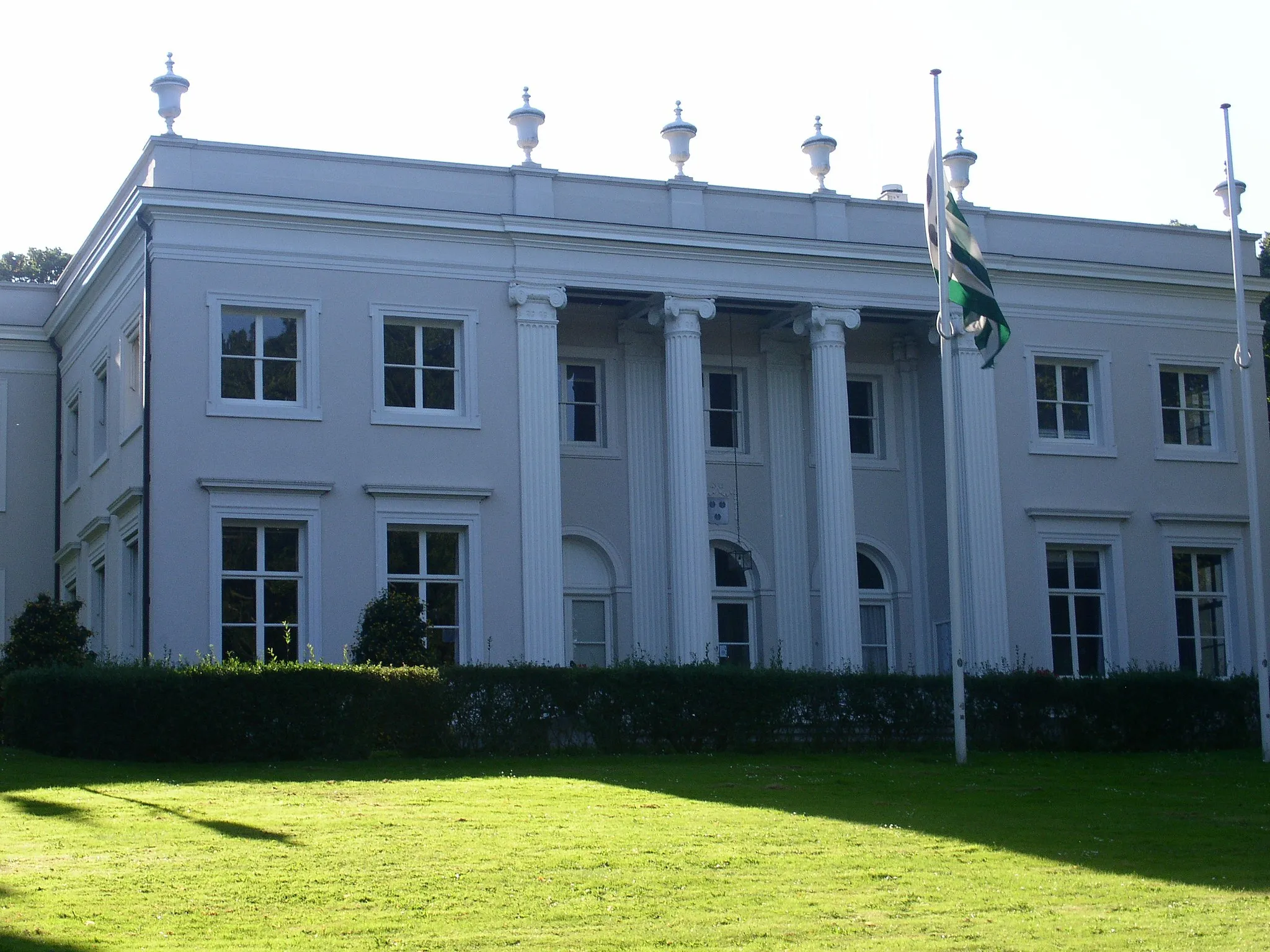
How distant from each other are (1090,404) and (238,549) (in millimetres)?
15429

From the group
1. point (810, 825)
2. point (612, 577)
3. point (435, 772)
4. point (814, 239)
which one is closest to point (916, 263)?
point (814, 239)

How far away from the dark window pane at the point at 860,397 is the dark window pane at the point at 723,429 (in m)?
2.34

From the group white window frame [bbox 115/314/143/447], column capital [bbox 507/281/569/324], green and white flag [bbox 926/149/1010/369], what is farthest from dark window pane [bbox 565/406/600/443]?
green and white flag [bbox 926/149/1010/369]

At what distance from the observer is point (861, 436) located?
3188 centimetres

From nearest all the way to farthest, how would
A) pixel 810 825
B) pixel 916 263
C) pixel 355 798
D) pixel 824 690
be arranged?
pixel 810 825 < pixel 355 798 < pixel 824 690 < pixel 916 263

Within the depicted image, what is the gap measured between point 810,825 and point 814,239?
52.5ft

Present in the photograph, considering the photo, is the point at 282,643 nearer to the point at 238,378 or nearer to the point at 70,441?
the point at 238,378

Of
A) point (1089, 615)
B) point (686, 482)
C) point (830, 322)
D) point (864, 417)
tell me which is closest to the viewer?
point (686, 482)

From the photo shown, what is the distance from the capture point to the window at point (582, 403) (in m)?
29.8

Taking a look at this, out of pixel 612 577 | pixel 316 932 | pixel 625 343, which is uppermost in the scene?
pixel 625 343

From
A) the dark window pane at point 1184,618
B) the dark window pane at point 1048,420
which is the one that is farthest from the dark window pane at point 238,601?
the dark window pane at point 1184,618

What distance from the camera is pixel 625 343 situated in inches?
1187

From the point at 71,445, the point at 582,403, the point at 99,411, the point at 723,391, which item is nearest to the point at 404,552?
the point at 582,403

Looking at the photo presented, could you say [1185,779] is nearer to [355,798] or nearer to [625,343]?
[355,798]
